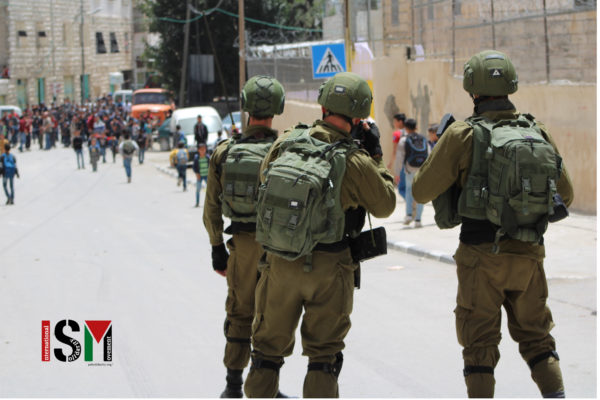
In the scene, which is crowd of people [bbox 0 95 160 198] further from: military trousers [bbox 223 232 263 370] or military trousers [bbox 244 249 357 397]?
military trousers [bbox 244 249 357 397]

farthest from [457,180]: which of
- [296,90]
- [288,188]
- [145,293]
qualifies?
[296,90]

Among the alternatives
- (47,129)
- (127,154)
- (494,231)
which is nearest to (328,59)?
(127,154)

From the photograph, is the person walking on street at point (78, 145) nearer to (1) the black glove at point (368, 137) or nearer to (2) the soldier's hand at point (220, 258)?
(2) the soldier's hand at point (220, 258)

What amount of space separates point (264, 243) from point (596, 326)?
4.15m

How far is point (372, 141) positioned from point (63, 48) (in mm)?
60116

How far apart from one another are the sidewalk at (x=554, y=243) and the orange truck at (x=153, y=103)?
33.1 meters

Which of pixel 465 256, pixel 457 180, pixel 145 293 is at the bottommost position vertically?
pixel 145 293

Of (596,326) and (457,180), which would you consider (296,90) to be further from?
(457,180)

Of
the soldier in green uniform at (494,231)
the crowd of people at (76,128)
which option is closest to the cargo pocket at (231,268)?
the soldier in green uniform at (494,231)

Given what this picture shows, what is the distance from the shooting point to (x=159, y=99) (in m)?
49.2

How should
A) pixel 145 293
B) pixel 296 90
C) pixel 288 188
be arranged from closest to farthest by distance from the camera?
1. pixel 288 188
2. pixel 145 293
3. pixel 296 90

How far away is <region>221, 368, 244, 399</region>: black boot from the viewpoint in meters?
5.64

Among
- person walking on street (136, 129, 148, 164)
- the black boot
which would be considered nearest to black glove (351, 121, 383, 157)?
the black boot

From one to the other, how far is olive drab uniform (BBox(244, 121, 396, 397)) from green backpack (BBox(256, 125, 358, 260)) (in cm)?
8
